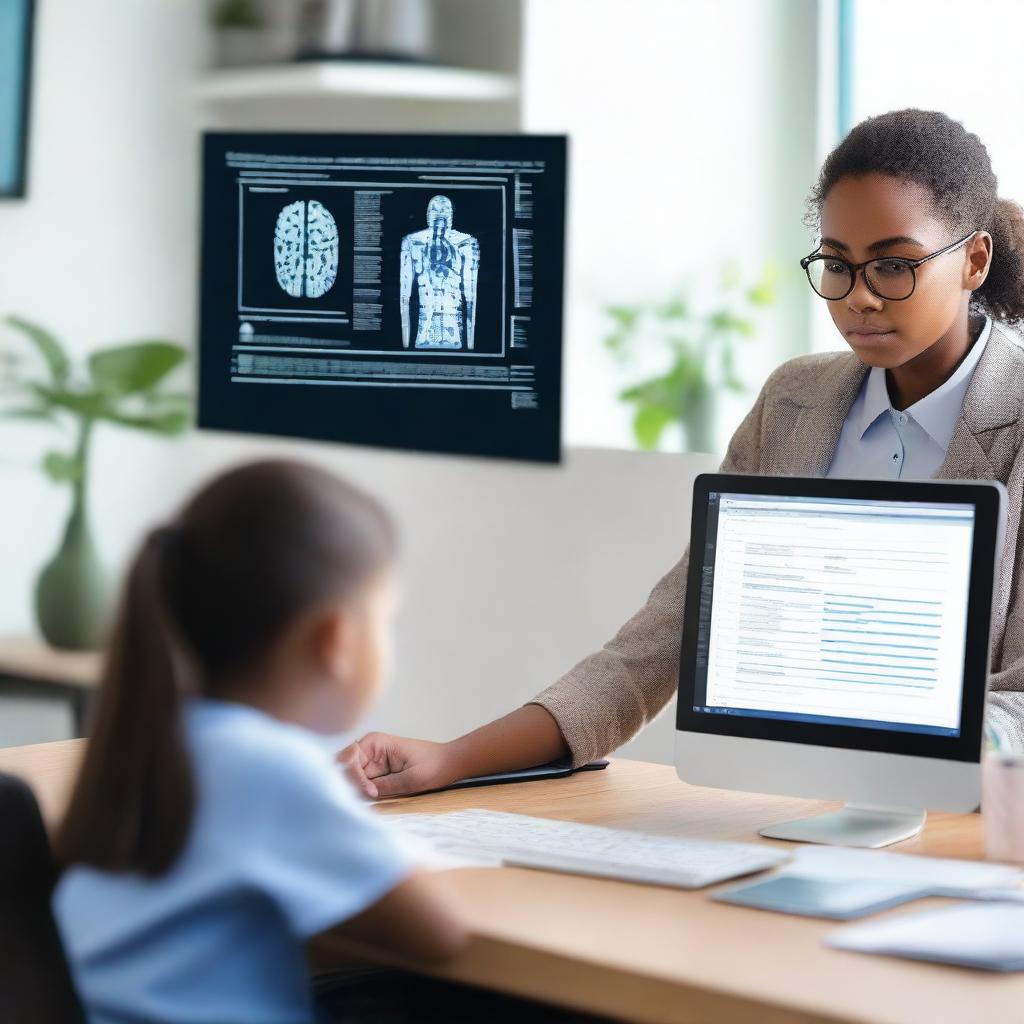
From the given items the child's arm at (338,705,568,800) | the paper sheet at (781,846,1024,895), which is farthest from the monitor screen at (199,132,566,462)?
the paper sheet at (781,846,1024,895)

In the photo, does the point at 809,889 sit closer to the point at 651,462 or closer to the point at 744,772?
the point at 744,772

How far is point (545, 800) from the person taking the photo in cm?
168

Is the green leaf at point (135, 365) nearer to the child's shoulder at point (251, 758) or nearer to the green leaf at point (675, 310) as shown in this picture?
the green leaf at point (675, 310)

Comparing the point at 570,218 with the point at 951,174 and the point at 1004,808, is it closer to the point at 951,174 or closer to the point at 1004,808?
the point at 951,174

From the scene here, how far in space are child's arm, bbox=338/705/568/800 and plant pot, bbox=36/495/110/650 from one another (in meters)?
1.78

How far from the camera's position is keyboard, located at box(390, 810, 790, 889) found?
4.44ft

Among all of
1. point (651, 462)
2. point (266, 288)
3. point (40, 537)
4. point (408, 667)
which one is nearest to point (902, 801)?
point (266, 288)

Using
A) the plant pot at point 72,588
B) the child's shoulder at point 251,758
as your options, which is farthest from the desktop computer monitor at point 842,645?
the plant pot at point 72,588

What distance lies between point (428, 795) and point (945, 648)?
0.54m

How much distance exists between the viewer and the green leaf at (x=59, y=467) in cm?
351

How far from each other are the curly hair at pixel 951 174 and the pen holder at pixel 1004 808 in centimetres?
67

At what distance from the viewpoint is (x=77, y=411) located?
349 centimetres

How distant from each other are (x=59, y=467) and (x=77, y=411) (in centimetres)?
13

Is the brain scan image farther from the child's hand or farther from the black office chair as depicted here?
the black office chair
